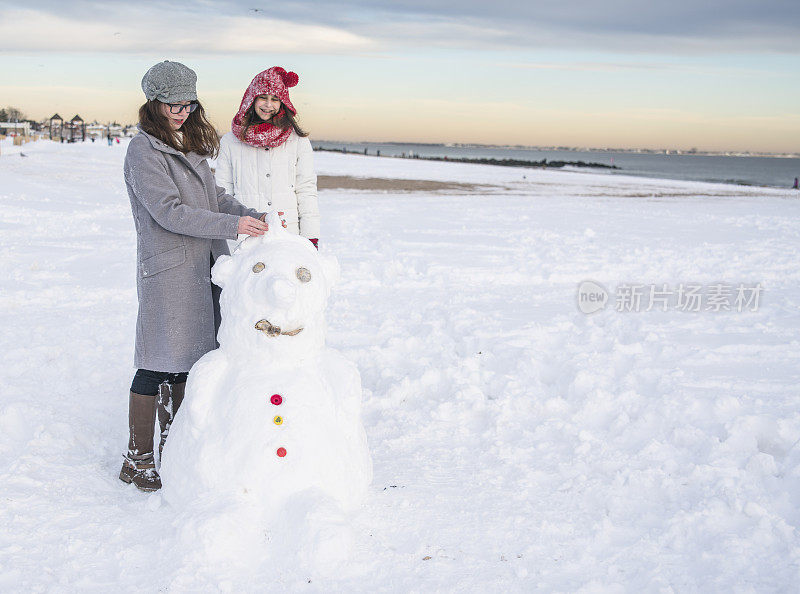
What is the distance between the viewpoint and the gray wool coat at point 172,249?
121 inches

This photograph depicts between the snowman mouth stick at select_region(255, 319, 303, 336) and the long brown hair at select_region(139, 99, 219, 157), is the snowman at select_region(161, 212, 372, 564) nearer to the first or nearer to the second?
the snowman mouth stick at select_region(255, 319, 303, 336)

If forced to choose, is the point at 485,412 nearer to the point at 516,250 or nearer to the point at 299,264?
the point at 299,264

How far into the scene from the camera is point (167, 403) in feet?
11.4

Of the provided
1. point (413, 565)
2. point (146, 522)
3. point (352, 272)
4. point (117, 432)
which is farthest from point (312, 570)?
point (352, 272)

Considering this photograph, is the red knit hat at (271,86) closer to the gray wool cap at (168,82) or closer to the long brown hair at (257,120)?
the long brown hair at (257,120)

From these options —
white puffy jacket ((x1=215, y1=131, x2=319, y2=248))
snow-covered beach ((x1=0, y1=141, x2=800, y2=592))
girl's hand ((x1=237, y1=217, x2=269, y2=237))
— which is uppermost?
white puffy jacket ((x1=215, y1=131, x2=319, y2=248))

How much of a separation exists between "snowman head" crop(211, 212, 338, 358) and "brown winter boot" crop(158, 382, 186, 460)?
0.58m

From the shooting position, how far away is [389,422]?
13.7 ft

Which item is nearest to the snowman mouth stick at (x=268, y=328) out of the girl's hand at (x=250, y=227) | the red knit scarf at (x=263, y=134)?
the girl's hand at (x=250, y=227)

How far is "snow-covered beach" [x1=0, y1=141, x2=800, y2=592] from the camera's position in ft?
8.92

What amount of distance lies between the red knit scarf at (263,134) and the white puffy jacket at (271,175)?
81 millimetres

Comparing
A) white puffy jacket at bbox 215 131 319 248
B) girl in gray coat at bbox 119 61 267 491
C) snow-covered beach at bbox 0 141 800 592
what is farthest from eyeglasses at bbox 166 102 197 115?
snow-covered beach at bbox 0 141 800 592

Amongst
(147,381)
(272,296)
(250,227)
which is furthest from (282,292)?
(147,381)

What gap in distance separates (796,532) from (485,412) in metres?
1.79
